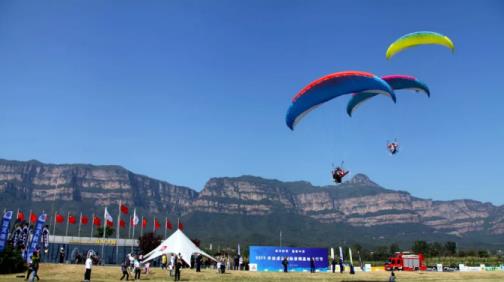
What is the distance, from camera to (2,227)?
35625 mm

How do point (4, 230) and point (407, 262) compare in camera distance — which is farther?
point (407, 262)

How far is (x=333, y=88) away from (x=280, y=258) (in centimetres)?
2499

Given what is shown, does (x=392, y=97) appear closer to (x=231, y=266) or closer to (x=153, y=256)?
(x=153, y=256)

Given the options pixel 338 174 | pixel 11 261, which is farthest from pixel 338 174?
pixel 11 261

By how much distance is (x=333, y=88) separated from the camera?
90.0 feet

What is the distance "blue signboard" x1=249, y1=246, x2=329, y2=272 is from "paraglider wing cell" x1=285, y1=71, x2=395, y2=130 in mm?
21688

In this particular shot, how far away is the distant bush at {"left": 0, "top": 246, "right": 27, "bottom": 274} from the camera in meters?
33.8

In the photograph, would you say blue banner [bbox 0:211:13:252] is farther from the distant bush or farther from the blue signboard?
the blue signboard

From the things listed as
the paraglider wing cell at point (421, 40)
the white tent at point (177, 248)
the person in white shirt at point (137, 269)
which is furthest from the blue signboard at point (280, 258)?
the paraglider wing cell at point (421, 40)

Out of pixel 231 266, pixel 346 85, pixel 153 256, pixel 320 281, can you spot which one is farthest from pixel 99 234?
pixel 346 85

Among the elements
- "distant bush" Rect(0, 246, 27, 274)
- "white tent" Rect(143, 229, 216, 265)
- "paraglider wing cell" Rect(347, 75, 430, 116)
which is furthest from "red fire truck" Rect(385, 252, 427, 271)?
"distant bush" Rect(0, 246, 27, 274)

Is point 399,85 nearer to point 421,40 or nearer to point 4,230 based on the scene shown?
point 421,40

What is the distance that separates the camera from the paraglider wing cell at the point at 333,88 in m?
26.4

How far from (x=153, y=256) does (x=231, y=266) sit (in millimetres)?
12336
